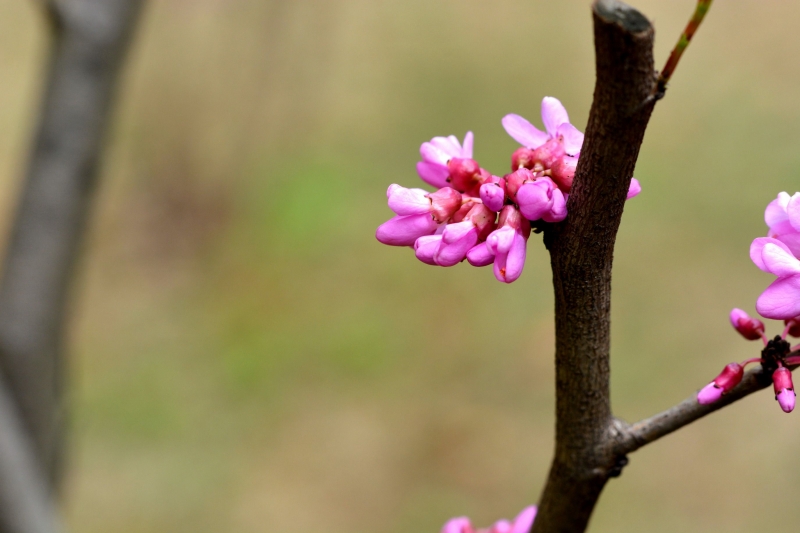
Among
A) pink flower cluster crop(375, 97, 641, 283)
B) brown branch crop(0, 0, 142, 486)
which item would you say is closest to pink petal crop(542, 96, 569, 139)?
pink flower cluster crop(375, 97, 641, 283)

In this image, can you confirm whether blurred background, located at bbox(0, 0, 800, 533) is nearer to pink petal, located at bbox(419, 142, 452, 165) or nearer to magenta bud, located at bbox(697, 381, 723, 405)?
pink petal, located at bbox(419, 142, 452, 165)

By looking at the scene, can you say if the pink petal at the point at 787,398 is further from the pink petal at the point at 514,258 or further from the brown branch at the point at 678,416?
the pink petal at the point at 514,258

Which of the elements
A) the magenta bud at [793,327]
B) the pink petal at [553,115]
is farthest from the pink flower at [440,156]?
the magenta bud at [793,327]

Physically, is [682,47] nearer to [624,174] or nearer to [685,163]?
[624,174]

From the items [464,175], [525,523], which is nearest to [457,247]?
[464,175]

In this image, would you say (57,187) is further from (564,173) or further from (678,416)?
(678,416)

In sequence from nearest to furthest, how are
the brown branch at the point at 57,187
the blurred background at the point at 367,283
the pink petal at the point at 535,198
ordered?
the pink petal at the point at 535,198 → the brown branch at the point at 57,187 → the blurred background at the point at 367,283
